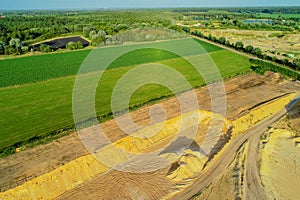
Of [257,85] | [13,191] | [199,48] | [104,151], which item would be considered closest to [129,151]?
[104,151]

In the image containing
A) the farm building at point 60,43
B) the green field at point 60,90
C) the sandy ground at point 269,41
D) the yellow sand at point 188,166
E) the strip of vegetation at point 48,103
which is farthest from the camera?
the sandy ground at point 269,41

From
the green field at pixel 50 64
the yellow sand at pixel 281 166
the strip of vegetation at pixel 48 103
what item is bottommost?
the yellow sand at pixel 281 166

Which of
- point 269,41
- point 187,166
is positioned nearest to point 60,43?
point 187,166

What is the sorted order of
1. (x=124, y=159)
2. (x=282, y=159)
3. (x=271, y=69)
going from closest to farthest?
(x=124, y=159), (x=282, y=159), (x=271, y=69)

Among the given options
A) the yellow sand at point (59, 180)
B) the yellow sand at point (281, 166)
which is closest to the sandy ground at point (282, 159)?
the yellow sand at point (281, 166)

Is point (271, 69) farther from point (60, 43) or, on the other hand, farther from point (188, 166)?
point (60, 43)

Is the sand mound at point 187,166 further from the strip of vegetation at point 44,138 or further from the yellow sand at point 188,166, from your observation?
the strip of vegetation at point 44,138
